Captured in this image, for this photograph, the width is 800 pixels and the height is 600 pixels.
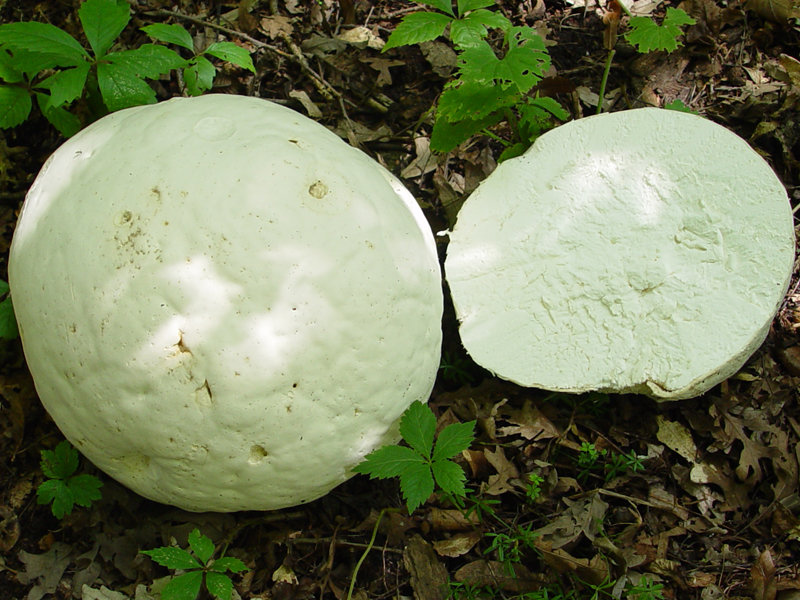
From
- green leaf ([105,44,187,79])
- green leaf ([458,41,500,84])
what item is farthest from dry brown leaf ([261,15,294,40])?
green leaf ([458,41,500,84])

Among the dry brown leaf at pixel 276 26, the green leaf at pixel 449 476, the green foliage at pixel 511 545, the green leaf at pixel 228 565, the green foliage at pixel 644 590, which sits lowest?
the green foliage at pixel 644 590

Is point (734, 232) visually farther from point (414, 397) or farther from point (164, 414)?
point (164, 414)

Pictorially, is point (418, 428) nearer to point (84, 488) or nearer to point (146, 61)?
Result: point (84, 488)

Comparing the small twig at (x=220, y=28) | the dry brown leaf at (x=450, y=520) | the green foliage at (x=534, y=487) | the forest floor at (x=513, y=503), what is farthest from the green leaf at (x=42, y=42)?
the green foliage at (x=534, y=487)

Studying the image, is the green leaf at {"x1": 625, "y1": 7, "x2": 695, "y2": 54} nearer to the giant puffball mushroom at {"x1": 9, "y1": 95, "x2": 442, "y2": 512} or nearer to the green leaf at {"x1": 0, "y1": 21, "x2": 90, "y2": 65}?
the giant puffball mushroom at {"x1": 9, "y1": 95, "x2": 442, "y2": 512}

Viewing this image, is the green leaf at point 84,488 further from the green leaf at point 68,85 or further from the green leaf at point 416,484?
the green leaf at point 68,85

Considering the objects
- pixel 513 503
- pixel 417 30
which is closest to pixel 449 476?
pixel 513 503

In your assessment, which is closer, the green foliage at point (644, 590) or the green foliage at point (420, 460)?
the green foliage at point (420, 460)
